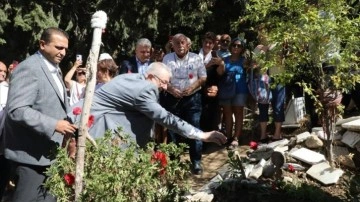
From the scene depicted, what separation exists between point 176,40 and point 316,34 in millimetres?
1959

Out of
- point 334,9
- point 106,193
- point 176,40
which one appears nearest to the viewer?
point 106,193

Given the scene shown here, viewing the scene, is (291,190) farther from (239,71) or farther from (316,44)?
(239,71)

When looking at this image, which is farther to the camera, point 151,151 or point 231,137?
point 231,137

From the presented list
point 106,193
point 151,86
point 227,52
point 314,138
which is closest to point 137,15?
point 227,52

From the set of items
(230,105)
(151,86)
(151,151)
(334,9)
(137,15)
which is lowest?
(151,151)

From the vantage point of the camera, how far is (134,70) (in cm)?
678

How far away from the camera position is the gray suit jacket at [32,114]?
11.0 feet

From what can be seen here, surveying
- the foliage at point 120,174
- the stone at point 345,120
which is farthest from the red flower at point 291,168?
the foliage at point 120,174

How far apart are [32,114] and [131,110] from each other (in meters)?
0.78

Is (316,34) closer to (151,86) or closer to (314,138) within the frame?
(314,138)

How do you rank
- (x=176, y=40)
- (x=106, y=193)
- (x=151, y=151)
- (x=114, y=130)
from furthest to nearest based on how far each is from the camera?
(x=176, y=40)
(x=114, y=130)
(x=151, y=151)
(x=106, y=193)

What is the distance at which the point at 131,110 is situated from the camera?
391 centimetres

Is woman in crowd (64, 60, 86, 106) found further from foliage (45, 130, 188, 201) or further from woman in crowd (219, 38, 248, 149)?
foliage (45, 130, 188, 201)

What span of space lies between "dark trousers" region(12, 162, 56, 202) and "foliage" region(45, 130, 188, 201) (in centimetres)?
34
